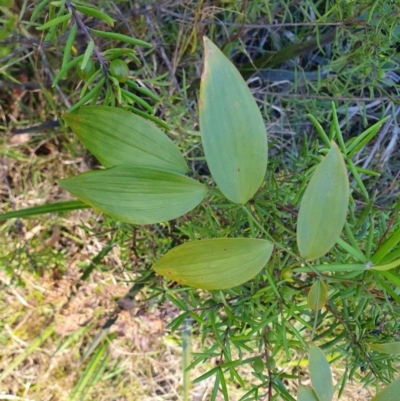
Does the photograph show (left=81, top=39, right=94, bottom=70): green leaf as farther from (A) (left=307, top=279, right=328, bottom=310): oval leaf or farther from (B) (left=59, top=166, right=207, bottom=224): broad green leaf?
(A) (left=307, top=279, right=328, bottom=310): oval leaf

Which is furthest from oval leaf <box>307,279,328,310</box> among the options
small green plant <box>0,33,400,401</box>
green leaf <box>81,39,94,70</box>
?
green leaf <box>81,39,94,70</box>

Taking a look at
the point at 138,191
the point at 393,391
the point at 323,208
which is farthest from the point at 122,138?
the point at 393,391

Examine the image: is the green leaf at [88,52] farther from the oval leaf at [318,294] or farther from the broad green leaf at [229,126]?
the oval leaf at [318,294]

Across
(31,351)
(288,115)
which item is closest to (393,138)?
(288,115)

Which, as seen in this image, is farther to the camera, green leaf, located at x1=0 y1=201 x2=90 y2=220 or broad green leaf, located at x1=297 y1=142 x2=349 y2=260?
green leaf, located at x1=0 y1=201 x2=90 y2=220

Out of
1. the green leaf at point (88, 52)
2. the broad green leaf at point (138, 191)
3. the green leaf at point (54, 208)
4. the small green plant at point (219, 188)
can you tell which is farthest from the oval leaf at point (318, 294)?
the green leaf at point (54, 208)

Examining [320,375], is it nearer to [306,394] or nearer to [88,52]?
[306,394]

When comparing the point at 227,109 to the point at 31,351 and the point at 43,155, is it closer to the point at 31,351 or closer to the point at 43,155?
the point at 43,155
